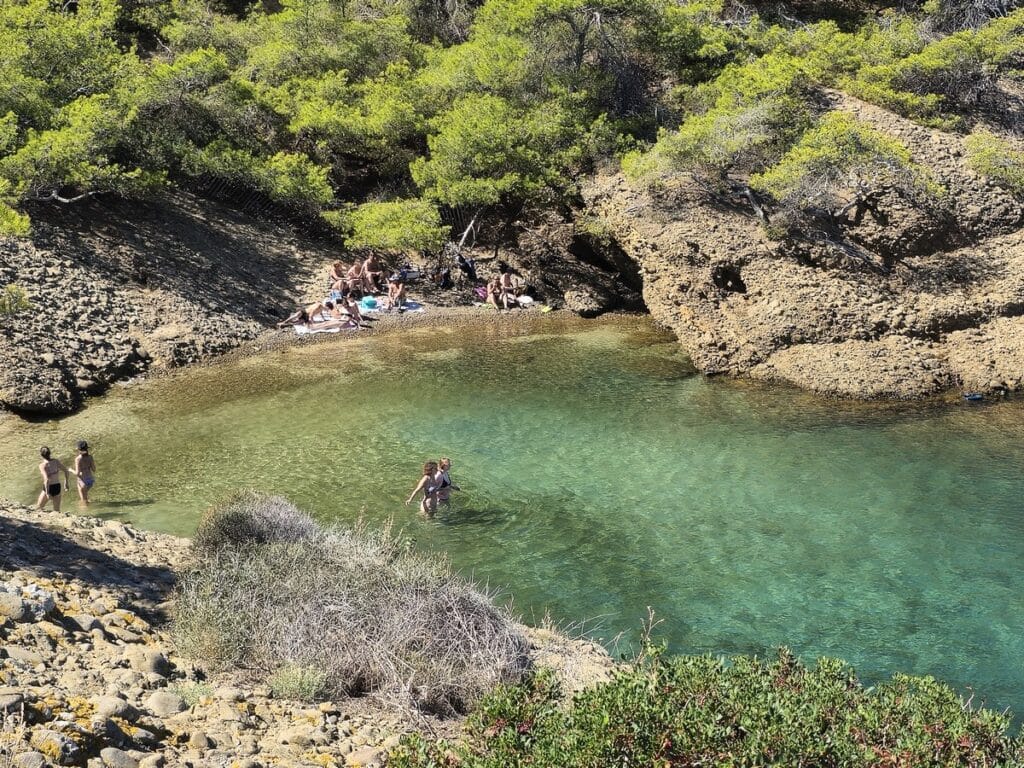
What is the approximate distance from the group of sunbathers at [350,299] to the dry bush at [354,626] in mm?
12546

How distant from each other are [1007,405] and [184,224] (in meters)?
20.0

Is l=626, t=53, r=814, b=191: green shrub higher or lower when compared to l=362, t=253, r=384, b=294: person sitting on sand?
higher

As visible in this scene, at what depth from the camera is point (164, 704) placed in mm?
6371

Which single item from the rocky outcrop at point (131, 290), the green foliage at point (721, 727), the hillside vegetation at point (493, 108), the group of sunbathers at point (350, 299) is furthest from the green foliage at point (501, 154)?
the green foliage at point (721, 727)

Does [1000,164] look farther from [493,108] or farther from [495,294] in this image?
[493,108]

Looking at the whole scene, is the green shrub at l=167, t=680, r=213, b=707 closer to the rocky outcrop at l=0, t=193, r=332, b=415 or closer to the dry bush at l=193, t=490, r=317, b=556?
the dry bush at l=193, t=490, r=317, b=556

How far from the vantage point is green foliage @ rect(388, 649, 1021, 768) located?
514 cm

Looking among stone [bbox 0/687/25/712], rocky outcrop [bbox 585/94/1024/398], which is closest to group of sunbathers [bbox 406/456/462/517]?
stone [bbox 0/687/25/712]

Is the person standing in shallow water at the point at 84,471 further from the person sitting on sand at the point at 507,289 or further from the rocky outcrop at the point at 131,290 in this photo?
the person sitting on sand at the point at 507,289

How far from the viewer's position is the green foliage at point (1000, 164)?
62.2ft

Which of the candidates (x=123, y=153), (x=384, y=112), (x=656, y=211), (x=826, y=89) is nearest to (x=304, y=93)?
(x=384, y=112)

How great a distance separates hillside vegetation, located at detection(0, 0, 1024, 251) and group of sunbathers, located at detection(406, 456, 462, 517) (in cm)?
1107

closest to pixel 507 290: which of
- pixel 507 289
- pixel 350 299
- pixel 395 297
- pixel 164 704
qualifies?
pixel 507 289

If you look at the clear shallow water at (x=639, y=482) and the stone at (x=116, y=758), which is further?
the clear shallow water at (x=639, y=482)
